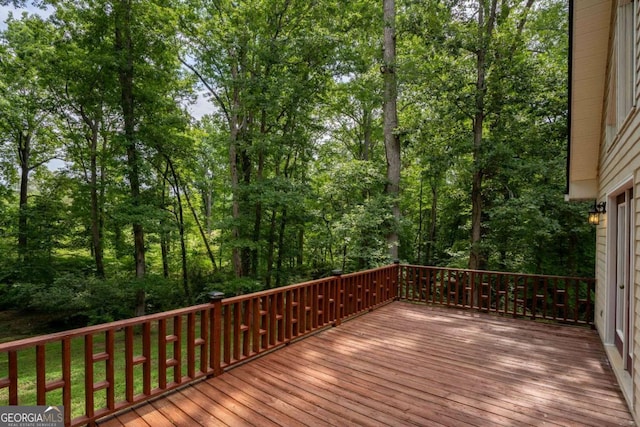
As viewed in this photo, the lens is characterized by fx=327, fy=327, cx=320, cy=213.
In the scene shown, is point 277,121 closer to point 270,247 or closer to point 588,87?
point 270,247

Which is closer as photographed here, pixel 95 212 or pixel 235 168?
pixel 235 168

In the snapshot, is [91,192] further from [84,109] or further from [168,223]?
[168,223]

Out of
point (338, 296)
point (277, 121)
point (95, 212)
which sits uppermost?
point (277, 121)

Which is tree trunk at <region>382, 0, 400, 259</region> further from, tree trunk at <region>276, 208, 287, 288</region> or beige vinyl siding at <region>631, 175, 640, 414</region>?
beige vinyl siding at <region>631, 175, 640, 414</region>

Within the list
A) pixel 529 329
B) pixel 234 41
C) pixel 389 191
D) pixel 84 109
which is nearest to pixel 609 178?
pixel 529 329

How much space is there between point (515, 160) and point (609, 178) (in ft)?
10.5

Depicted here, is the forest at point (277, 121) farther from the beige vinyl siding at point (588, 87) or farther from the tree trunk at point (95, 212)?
the beige vinyl siding at point (588, 87)

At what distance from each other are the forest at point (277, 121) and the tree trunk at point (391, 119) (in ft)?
0.18

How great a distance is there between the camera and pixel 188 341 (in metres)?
3.13

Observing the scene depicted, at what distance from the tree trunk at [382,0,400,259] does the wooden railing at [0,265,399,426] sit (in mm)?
2035

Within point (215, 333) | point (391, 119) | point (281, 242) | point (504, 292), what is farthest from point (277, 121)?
point (215, 333)

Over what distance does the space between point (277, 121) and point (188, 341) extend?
7453mm

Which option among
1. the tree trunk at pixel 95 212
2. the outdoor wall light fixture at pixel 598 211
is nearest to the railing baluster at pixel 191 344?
the outdoor wall light fixture at pixel 598 211

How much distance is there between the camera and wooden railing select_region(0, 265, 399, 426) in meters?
2.30
